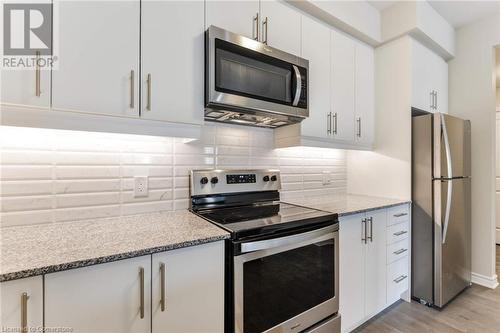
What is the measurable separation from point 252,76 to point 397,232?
1.73 meters

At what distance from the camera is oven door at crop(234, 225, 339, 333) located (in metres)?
1.16

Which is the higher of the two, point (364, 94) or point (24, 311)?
point (364, 94)

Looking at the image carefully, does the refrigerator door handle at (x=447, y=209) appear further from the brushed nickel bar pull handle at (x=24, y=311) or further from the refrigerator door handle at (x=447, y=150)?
the brushed nickel bar pull handle at (x=24, y=311)

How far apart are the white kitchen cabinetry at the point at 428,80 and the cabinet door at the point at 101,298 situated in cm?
250

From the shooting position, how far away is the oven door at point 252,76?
1330 mm

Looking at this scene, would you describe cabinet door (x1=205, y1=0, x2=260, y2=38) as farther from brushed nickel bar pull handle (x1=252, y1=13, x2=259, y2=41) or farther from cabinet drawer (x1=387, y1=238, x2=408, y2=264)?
cabinet drawer (x1=387, y1=238, x2=408, y2=264)

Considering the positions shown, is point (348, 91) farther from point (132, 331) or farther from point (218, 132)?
point (132, 331)

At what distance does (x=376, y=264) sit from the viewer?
1867 mm

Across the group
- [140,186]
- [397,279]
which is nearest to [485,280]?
[397,279]

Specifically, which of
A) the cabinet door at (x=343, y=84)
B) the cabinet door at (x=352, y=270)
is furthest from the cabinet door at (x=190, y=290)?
the cabinet door at (x=343, y=84)

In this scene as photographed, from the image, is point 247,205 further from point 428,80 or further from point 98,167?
point 428,80

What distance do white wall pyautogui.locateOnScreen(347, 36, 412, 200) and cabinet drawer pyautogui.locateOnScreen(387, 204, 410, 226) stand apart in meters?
0.13

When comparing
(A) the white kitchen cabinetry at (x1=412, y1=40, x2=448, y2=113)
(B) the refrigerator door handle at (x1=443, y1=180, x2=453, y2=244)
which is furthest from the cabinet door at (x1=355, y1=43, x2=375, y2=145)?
(B) the refrigerator door handle at (x1=443, y1=180, x2=453, y2=244)

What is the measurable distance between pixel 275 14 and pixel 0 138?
170cm
